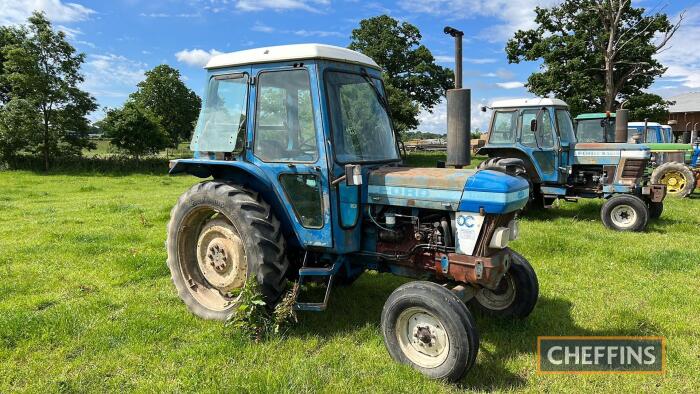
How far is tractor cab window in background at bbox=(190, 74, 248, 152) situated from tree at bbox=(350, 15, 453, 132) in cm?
3116

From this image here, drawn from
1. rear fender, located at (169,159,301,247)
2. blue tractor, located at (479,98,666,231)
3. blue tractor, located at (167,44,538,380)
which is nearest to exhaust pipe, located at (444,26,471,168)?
blue tractor, located at (167,44,538,380)

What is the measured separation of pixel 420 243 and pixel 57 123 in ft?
81.4

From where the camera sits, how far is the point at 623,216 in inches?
351

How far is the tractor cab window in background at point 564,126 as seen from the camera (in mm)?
9594

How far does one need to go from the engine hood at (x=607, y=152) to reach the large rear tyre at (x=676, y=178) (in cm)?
393

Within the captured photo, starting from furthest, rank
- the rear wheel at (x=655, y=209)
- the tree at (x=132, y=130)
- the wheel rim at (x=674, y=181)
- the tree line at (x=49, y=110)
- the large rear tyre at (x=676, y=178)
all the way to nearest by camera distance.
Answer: the tree at (x=132, y=130) < the tree line at (x=49, y=110) < the wheel rim at (x=674, y=181) < the large rear tyre at (x=676, y=178) < the rear wheel at (x=655, y=209)

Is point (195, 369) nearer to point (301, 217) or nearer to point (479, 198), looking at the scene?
point (301, 217)

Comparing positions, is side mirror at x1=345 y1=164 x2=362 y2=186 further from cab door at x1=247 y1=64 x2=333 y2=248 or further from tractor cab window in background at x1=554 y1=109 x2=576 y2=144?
tractor cab window in background at x1=554 y1=109 x2=576 y2=144

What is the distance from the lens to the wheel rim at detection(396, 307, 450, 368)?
3.41 m

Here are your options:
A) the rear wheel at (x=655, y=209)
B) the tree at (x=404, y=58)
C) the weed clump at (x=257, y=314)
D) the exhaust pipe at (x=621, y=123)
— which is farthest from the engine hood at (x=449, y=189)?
the tree at (x=404, y=58)

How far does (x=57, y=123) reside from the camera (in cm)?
2353

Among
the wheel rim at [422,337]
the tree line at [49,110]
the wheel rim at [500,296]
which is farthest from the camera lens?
the tree line at [49,110]

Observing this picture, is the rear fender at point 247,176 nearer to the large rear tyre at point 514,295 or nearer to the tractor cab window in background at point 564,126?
the large rear tyre at point 514,295

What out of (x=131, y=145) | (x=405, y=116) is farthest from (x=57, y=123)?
(x=405, y=116)
